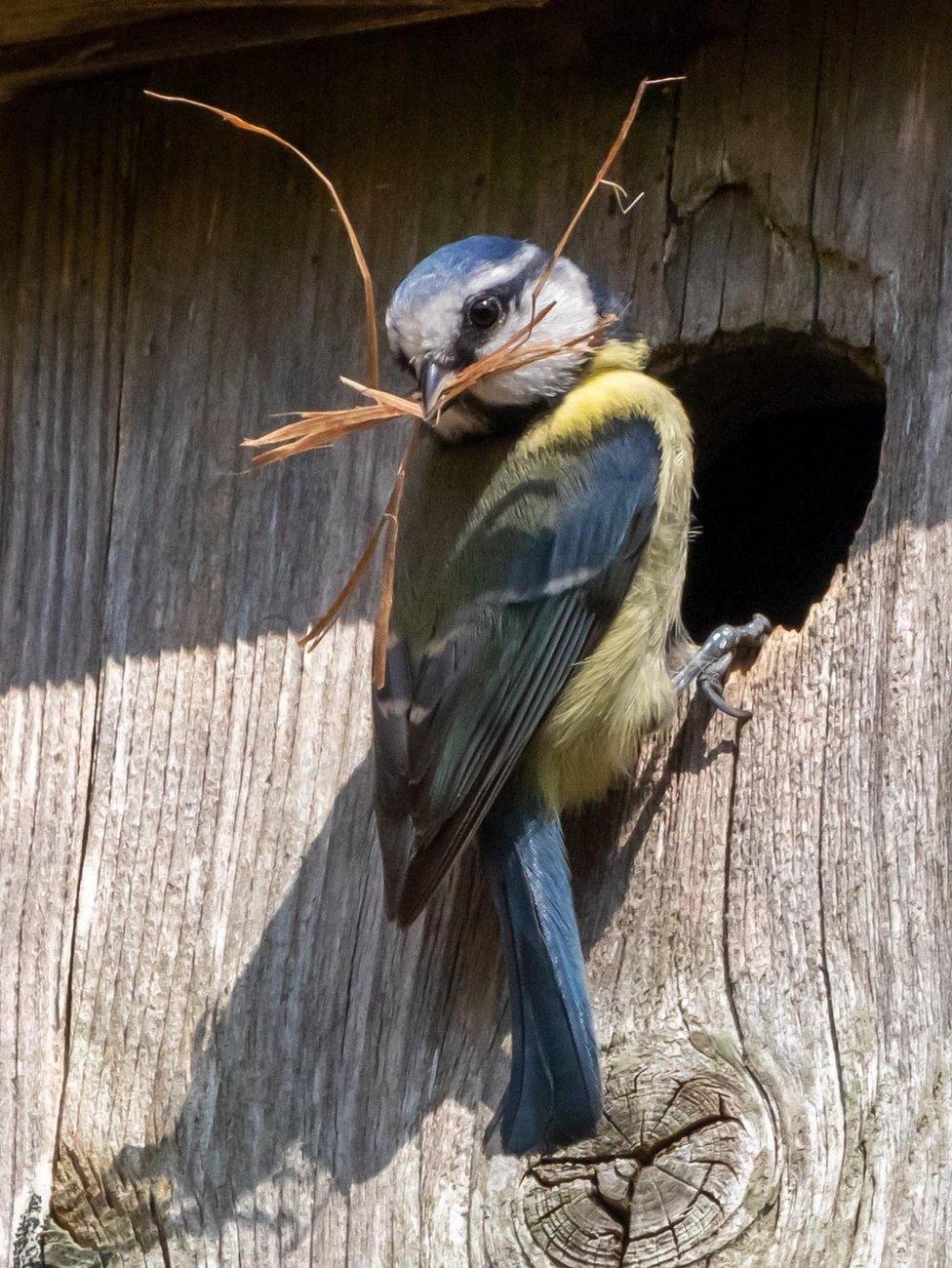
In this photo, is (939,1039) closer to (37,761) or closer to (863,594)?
(863,594)

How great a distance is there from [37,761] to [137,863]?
24 centimetres

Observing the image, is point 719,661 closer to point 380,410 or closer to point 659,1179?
point 380,410

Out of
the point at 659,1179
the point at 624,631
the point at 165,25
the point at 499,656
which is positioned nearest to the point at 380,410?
the point at 499,656

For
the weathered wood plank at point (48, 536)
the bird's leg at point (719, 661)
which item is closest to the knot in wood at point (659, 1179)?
the bird's leg at point (719, 661)

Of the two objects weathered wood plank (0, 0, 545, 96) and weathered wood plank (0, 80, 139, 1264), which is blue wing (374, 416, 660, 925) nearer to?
weathered wood plank (0, 80, 139, 1264)

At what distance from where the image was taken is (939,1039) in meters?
2.31

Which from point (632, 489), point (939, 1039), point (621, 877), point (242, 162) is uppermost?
point (242, 162)

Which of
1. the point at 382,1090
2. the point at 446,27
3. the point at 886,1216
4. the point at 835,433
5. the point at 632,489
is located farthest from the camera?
the point at 835,433

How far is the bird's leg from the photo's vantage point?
263cm

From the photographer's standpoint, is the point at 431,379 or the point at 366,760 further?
the point at 366,760

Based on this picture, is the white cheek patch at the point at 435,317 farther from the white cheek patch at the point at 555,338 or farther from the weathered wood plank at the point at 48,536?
the weathered wood plank at the point at 48,536

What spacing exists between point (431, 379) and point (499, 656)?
40 centimetres

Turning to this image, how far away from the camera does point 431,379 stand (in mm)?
2605

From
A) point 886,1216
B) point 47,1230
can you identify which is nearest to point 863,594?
point 886,1216
